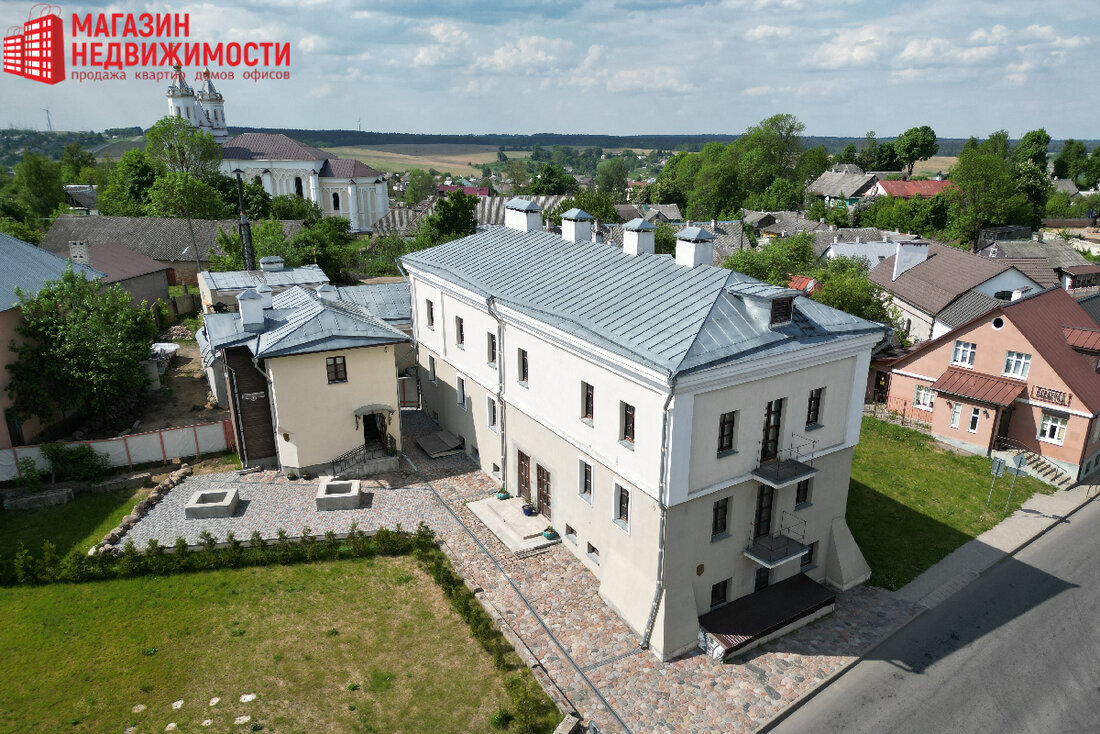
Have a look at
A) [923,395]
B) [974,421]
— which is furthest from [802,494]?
[923,395]

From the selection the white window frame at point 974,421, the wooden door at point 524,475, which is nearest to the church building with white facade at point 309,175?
the wooden door at point 524,475

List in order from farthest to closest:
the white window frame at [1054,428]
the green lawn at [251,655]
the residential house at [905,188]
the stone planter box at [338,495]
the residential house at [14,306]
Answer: the residential house at [905,188] → the white window frame at [1054,428] → the residential house at [14,306] → the stone planter box at [338,495] → the green lawn at [251,655]

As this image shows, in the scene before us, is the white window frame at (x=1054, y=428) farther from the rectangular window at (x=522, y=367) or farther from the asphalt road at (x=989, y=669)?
the rectangular window at (x=522, y=367)

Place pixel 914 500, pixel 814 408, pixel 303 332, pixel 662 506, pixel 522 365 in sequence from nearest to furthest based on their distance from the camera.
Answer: pixel 662 506 < pixel 814 408 < pixel 522 365 < pixel 303 332 < pixel 914 500

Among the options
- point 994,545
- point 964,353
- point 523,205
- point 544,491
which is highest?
point 523,205

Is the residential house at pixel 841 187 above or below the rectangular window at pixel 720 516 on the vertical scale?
above

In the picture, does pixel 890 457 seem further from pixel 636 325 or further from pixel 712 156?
pixel 712 156

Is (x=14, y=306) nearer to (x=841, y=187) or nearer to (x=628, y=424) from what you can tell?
(x=628, y=424)

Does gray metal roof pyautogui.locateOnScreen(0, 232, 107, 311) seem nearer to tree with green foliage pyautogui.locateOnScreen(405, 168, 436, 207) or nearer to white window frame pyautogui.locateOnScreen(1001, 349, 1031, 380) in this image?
white window frame pyautogui.locateOnScreen(1001, 349, 1031, 380)
